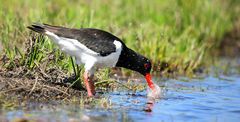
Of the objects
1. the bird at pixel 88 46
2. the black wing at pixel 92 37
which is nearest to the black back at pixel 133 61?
the bird at pixel 88 46

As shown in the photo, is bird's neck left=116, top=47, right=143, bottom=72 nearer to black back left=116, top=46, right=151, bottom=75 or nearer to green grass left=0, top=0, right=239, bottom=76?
black back left=116, top=46, right=151, bottom=75

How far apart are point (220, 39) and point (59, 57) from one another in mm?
6363

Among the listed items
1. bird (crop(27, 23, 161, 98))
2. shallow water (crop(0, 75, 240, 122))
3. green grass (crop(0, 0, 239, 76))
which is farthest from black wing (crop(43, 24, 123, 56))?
shallow water (crop(0, 75, 240, 122))

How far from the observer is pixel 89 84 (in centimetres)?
868

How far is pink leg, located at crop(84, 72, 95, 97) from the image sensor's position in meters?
8.48

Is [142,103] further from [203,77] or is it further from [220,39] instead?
[220,39]

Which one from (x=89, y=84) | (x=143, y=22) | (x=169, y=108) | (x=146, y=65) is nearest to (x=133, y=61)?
(x=146, y=65)

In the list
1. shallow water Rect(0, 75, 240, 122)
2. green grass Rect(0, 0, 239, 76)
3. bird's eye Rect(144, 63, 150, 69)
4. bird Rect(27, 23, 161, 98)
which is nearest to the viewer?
shallow water Rect(0, 75, 240, 122)

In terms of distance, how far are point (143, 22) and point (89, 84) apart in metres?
4.44

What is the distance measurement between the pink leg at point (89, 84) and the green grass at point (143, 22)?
475mm

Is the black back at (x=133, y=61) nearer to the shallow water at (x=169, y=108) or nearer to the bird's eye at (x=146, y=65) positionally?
the bird's eye at (x=146, y=65)

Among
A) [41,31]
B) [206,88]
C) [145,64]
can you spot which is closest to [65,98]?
[41,31]

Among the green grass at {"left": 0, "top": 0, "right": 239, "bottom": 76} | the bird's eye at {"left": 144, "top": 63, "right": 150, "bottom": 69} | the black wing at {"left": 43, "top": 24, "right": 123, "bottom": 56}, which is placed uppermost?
the green grass at {"left": 0, "top": 0, "right": 239, "bottom": 76}

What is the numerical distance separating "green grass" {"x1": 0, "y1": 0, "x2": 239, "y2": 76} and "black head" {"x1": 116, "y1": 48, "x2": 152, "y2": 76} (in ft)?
2.51
